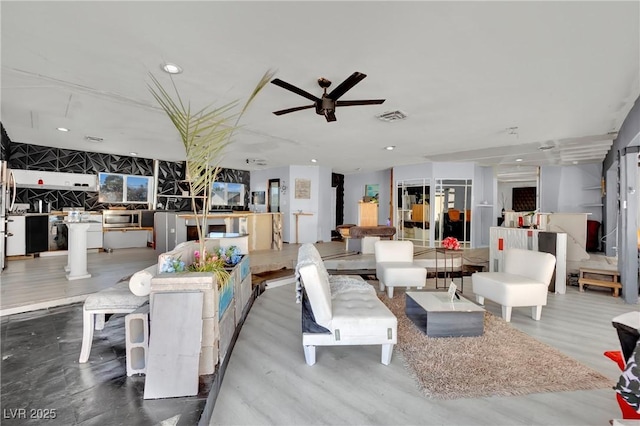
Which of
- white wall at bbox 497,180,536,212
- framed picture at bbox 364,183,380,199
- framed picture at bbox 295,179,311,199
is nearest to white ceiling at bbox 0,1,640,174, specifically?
framed picture at bbox 295,179,311,199

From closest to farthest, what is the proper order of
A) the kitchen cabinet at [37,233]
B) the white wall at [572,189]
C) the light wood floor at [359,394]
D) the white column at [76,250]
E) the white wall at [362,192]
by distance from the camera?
the light wood floor at [359,394] < the white column at [76,250] < the kitchen cabinet at [37,233] < the white wall at [572,189] < the white wall at [362,192]

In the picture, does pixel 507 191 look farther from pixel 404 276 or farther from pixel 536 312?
pixel 404 276

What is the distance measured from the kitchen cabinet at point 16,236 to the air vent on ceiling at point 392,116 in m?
8.04

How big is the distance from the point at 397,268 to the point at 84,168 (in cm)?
882

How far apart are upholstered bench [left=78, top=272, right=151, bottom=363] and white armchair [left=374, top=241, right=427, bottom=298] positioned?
344cm

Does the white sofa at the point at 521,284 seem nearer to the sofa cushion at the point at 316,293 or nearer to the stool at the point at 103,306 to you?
the sofa cushion at the point at 316,293

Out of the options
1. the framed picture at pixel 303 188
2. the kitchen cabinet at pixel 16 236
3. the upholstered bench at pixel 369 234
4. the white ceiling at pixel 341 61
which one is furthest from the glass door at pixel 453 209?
the kitchen cabinet at pixel 16 236

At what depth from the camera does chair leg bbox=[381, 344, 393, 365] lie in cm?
266

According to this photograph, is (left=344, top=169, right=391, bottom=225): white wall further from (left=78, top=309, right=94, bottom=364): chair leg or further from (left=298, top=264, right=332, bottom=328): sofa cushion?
(left=78, top=309, right=94, bottom=364): chair leg

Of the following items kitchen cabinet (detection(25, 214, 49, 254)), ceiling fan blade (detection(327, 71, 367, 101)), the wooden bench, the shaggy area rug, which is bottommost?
the shaggy area rug

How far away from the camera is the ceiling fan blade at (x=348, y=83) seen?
269 cm

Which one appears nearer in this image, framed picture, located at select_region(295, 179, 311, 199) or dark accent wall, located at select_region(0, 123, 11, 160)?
dark accent wall, located at select_region(0, 123, 11, 160)

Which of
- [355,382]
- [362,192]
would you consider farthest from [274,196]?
[355,382]

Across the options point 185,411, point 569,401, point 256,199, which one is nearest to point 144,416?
point 185,411
